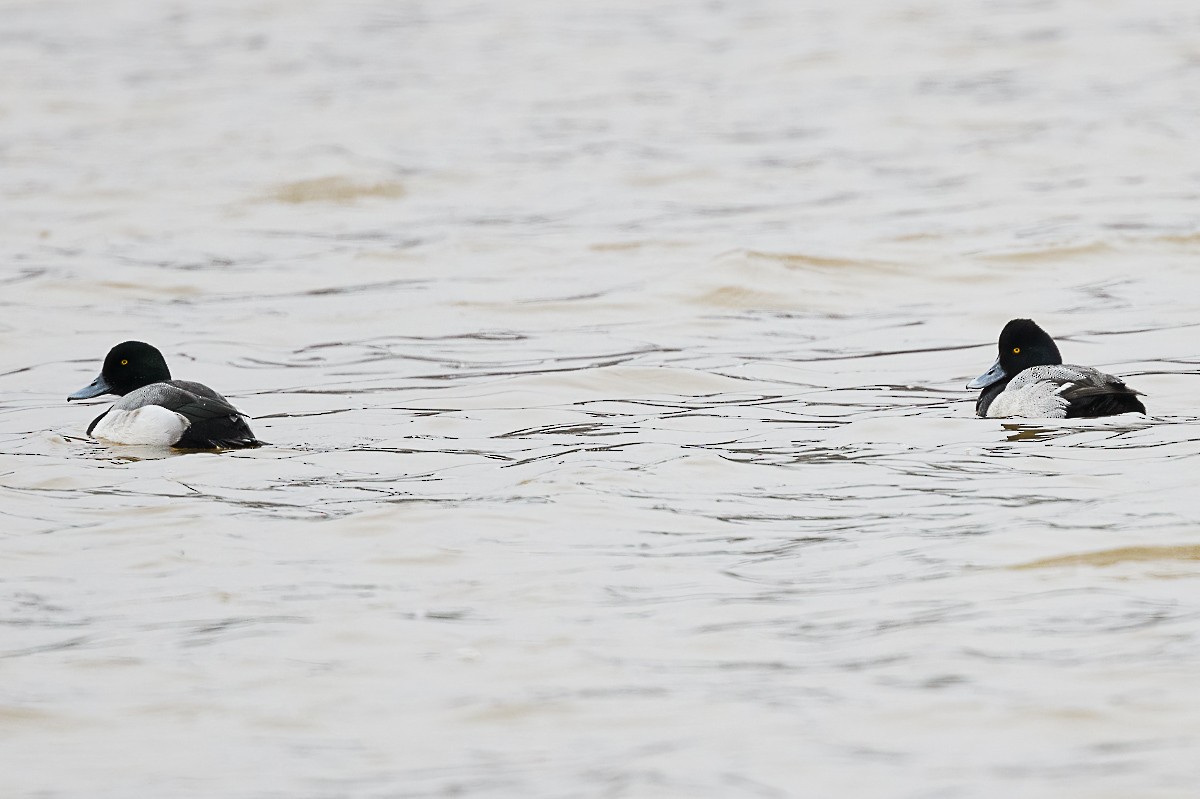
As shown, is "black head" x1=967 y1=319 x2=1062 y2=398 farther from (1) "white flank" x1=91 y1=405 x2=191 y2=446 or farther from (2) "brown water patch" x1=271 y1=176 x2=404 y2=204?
(2) "brown water patch" x1=271 y1=176 x2=404 y2=204

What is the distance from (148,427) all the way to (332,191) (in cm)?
979

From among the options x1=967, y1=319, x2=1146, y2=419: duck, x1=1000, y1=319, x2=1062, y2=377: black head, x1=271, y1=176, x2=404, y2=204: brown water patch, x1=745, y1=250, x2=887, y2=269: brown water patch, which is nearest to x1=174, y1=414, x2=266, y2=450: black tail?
x1=967, y1=319, x2=1146, y2=419: duck

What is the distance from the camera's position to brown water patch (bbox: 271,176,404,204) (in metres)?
17.6

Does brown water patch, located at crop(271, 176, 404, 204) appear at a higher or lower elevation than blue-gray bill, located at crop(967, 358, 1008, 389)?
higher

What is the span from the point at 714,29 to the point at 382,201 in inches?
442

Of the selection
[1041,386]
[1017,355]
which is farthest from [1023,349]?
[1041,386]

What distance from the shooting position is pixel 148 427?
8258 millimetres

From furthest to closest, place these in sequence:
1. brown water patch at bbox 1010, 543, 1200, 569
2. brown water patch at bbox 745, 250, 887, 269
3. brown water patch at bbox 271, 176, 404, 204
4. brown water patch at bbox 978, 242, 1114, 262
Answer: brown water patch at bbox 271, 176, 404, 204, brown water patch at bbox 978, 242, 1114, 262, brown water patch at bbox 745, 250, 887, 269, brown water patch at bbox 1010, 543, 1200, 569

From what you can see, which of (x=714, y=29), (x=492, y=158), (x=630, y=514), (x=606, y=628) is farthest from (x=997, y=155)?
(x=606, y=628)

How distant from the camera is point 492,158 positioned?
1933 cm

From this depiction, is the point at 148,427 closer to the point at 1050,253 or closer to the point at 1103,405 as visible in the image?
the point at 1103,405

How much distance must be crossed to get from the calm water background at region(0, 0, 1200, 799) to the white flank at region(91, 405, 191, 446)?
10 cm

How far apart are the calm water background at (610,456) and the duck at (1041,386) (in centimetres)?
15

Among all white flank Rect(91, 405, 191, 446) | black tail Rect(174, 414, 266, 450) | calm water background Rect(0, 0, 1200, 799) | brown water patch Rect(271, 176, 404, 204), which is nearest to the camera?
calm water background Rect(0, 0, 1200, 799)
